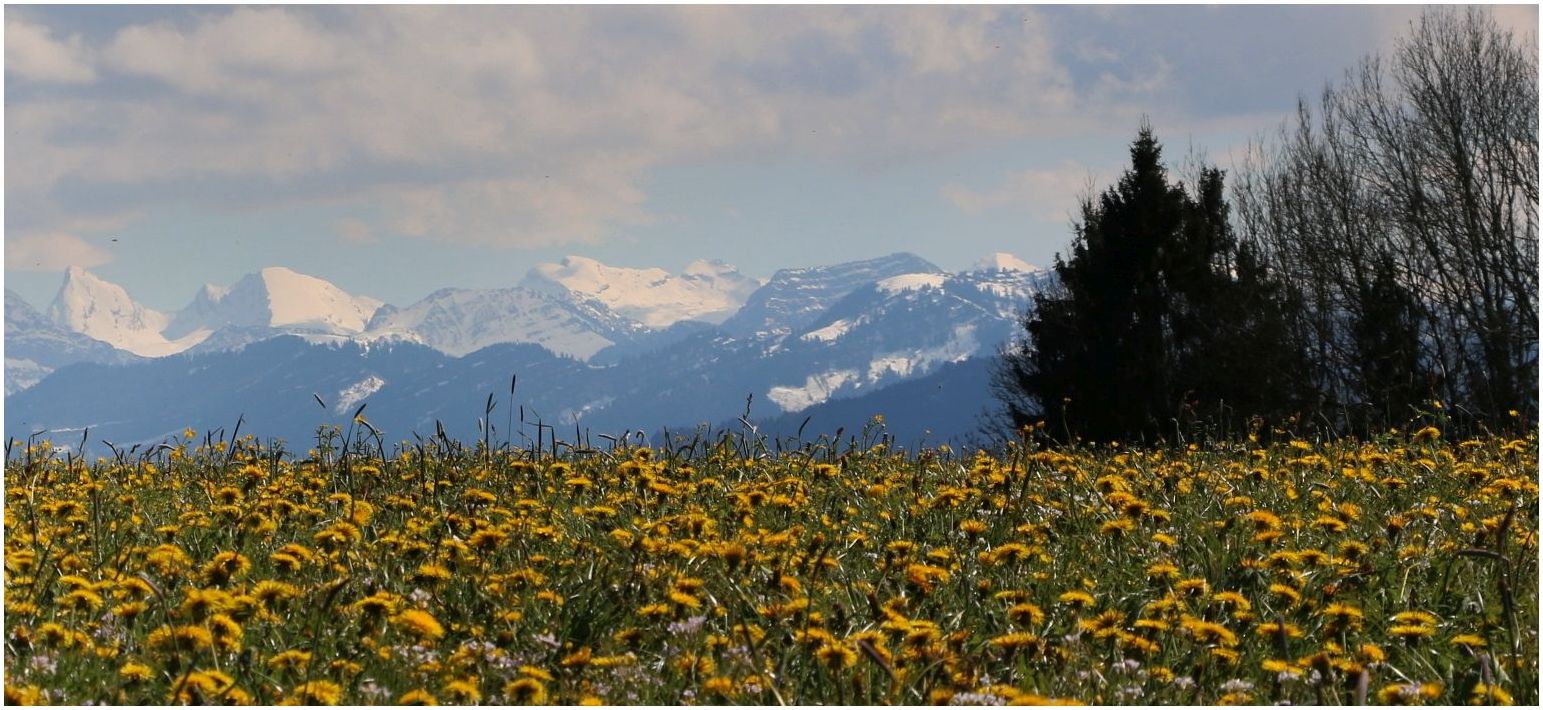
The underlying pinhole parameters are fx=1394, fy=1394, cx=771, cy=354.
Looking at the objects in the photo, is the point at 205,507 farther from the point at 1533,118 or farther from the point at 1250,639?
the point at 1533,118

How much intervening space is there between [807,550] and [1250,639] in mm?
1514

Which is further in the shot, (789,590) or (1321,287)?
(1321,287)

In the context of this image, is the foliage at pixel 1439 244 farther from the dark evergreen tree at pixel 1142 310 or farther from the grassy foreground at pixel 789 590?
the grassy foreground at pixel 789 590

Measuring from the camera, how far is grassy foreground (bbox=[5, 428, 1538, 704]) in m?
3.56

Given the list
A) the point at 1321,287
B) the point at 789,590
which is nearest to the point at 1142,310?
the point at 1321,287

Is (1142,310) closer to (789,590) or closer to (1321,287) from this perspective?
(1321,287)

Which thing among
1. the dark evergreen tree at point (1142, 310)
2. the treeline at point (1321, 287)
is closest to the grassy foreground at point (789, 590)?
the treeline at point (1321, 287)

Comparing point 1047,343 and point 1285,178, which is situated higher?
point 1285,178

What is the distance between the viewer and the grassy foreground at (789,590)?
3562 mm

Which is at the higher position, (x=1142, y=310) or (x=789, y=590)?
(x=1142, y=310)

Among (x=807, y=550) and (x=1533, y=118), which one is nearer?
(x=807, y=550)

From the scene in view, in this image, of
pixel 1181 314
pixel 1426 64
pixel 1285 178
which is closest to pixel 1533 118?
pixel 1426 64

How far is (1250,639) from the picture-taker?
413cm

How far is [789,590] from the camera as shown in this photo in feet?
14.3
